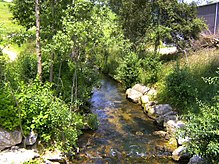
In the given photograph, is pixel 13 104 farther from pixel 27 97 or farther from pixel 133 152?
pixel 133 152

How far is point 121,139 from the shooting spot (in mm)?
7453

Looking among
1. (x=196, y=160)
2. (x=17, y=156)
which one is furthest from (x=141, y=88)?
(x=17, y=156)

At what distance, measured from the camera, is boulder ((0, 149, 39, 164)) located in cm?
482

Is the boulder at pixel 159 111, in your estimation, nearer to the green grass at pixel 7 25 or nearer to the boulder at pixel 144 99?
the boulder at pixel 144 99

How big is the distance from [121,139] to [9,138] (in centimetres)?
345

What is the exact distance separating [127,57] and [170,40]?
3112mm

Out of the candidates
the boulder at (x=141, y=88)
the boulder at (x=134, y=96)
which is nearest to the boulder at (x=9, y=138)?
the boulder at (x=134, y=96)

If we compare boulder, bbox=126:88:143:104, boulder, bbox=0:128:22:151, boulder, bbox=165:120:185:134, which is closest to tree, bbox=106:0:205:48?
boulder, bbox=126:88:143:104

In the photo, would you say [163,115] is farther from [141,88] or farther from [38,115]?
[38,115]

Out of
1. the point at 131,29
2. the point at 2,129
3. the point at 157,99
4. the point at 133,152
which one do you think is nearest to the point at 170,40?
the point at 131,29

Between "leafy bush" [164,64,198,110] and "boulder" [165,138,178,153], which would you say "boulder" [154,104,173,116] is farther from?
"boulder" [165,138,178,153]

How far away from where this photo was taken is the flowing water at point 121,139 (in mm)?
6293

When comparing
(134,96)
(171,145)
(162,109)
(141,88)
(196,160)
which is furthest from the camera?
(141,88)

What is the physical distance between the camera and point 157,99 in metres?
10.1
